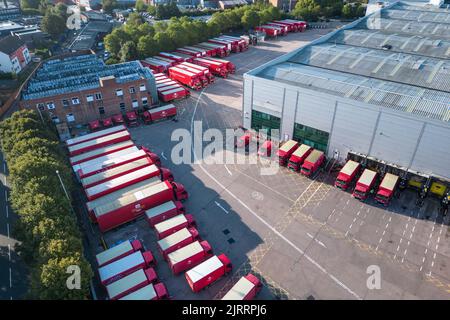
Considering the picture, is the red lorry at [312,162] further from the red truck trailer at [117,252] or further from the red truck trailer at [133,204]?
the red truck trailer at [117,252]

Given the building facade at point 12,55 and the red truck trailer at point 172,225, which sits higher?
the building facade at point 12,55

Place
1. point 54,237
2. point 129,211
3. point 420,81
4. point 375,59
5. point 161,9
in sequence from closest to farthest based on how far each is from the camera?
point 54,237 < point 129,211 < point 420,81 < point 375,59 < point 161,9

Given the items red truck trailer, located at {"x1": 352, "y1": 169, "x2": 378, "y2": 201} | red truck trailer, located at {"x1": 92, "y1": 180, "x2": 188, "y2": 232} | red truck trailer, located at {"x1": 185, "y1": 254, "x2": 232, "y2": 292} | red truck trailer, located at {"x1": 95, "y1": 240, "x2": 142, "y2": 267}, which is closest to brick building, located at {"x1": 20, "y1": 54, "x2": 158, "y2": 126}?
red truck trailer, located at {"x1": 92, "y1": 180, "x2": 188, "y2": 232}

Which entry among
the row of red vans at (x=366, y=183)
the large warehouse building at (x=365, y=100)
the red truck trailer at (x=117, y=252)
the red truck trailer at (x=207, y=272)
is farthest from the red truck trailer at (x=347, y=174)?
the red truck trailer at (x=117, y=252)

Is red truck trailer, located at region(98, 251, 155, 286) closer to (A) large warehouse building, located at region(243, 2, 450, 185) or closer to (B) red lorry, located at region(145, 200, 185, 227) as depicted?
(B) red lorry, located at region(145, 200, 185, 227)

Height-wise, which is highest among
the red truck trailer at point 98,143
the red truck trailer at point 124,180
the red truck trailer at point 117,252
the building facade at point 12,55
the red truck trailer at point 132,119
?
the building facade at point 12,55

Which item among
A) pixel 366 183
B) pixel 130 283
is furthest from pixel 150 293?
pixel 366 183

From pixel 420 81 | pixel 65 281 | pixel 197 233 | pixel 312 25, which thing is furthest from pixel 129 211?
pixel 312 25

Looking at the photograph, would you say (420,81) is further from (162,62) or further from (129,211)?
(162,62)
